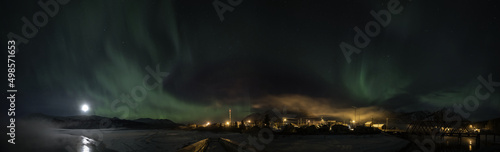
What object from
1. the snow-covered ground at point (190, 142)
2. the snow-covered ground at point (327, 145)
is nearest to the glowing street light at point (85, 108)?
the snow-covered ground at point (190, 142)

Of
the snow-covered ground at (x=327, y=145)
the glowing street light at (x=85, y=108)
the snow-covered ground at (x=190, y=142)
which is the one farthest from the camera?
the glowing street light at (x=85, y=108)

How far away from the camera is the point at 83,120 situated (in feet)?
552

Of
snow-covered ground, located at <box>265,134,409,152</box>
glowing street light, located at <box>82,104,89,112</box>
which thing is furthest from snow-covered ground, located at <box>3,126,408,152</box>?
glowing street light, located at <box>82,104,89,112</box>

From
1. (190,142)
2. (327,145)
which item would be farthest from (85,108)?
(327,145)

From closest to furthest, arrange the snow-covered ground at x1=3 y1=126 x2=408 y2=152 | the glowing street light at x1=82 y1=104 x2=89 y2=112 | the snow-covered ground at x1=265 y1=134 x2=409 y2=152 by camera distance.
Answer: the snow-covered ground at x1=265 y1=134 x2=409 y2=152 → the snow-covered ground at x1=3 y1=126 x2=408 y2=152 → the glowing street light at x1=82 y1=104 x2=89 y2=112

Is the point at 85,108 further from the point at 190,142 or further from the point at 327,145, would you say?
the point at 327,145

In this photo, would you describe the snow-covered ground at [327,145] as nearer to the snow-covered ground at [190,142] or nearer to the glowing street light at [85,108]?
the snow-covered ground at [190,142]

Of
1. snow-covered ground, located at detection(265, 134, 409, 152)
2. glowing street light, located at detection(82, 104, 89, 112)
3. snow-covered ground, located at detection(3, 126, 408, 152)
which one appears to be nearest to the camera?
snow-covered ground, located at detection(265, 134, 409, 152)

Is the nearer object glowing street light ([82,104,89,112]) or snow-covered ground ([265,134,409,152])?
snow-covered ground ([265,134,409,152])

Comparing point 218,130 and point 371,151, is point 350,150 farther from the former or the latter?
point 218,130

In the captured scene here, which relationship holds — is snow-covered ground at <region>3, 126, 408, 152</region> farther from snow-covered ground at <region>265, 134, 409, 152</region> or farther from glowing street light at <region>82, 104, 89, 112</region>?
glowing street light at <region>82, 104, 89, 112</region>

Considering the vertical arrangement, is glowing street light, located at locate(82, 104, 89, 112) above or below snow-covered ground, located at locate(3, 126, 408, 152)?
above

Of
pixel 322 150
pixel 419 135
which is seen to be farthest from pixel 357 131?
pixel 322 150

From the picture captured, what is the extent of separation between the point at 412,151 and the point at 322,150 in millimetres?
14540
